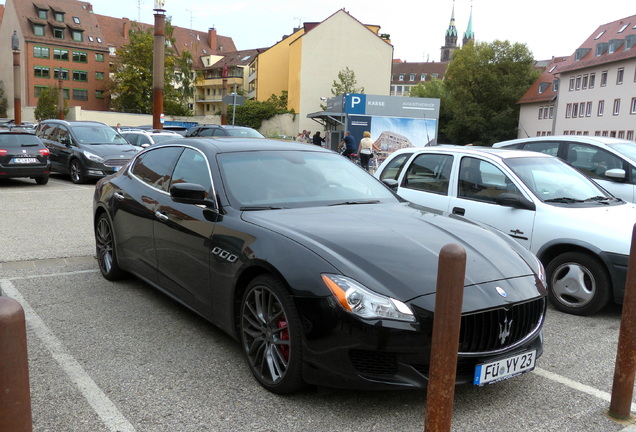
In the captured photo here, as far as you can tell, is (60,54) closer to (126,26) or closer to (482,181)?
(126,26)

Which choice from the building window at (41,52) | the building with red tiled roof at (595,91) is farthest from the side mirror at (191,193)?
the building window at (41,52)

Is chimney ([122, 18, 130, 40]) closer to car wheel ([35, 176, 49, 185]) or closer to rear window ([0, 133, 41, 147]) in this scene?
rear window ([0, 133, 41, 147])

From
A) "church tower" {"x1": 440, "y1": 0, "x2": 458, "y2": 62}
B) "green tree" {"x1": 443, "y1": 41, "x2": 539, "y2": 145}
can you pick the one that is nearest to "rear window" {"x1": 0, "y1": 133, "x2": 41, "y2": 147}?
"green tree" {"x1": 443, "y1": 41, "x2": 539, "y2": 145}

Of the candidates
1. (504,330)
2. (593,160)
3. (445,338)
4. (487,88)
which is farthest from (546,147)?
(487,88)

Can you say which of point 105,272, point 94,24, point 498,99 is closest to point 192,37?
point 94,24

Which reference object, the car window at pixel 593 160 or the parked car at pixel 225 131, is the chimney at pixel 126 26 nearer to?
the parked car at pixel 225 131

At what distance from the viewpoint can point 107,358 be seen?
13.5 ft

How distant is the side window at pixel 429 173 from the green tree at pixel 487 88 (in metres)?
66.1

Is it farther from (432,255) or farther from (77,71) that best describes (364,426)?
(77,71)

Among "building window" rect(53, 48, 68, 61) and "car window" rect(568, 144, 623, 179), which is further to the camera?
"building window" rect(53, 48, 68, 61)

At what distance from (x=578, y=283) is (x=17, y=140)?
14726mm

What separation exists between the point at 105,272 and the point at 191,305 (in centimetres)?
213

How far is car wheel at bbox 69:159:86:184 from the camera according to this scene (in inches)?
645

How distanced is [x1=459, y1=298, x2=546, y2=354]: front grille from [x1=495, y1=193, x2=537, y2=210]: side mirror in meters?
2.48
